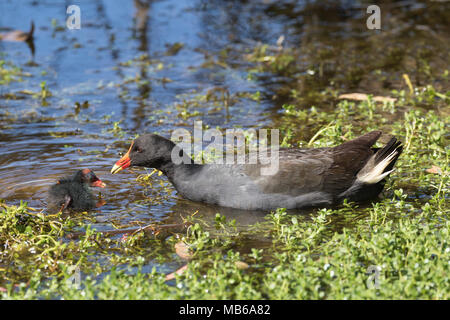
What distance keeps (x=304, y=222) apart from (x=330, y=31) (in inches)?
262

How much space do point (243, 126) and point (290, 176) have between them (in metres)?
2.33

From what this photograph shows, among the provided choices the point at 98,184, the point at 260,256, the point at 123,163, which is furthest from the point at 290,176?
the point at 98,184

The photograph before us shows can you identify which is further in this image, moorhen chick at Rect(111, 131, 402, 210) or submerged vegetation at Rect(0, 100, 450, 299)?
moorhen chick at Rect(111, 131, 402, 210)

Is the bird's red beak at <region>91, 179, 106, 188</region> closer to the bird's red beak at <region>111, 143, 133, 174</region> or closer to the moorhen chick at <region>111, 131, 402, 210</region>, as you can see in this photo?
the bird's red beak at <region>111, 143, 133, 174</region>

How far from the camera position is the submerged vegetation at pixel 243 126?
182 inches

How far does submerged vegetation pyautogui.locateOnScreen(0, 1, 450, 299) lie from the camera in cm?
462

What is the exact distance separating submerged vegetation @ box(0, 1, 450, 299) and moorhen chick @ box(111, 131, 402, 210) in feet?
0.43

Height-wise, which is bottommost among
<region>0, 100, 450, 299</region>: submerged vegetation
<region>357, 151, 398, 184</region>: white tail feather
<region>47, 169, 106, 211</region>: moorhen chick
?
<region>0, 100, 450, 299</region>: submerged vegetation

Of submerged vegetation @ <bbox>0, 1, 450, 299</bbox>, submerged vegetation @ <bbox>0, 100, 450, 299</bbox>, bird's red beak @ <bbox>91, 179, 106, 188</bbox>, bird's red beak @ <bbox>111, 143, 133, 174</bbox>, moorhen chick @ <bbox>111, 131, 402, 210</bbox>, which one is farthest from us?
bird's red beak @ <bbox>111, 143, 133, 174</bbox>

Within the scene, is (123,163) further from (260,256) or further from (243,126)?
(243,126)

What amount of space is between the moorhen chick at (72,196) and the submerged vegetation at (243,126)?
125 millimetres

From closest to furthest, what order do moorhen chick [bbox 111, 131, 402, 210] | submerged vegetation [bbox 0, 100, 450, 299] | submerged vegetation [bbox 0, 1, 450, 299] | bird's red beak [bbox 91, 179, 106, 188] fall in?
submerged vegetation [bbox 0, 100, 450, 299]
submerged vegetation [bbox 0, 1, 450, 299]
moorhen chick [bbox 111, 131, 402, 210]
bird's red beak [bbox 91, 179, 106, 188]

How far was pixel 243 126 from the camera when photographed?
26.9 ft

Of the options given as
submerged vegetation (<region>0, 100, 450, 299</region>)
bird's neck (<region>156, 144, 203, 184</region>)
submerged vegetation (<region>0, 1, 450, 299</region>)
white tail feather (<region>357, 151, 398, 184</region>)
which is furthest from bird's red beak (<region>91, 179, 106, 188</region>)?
white tail feather (<region>357, 151, 398, 184</region>)
